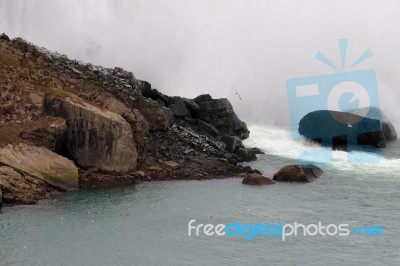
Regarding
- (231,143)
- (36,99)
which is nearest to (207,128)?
(231,143)

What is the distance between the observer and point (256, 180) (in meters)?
62.2

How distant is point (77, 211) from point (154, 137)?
23450mm

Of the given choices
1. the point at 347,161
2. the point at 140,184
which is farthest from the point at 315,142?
the point at 140,184

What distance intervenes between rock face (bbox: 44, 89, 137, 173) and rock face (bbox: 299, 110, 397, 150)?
137 feet

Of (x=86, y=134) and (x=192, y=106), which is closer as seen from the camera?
(x=86, y=134)

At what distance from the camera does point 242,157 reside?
76625mm

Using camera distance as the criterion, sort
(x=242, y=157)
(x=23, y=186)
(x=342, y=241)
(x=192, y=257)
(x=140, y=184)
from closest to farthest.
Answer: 1. (x=192, y=257)
2. (x=342, y=241)
3. (x=23, y=186)
4. (x=140, y=184)
5. (x=242, y=157)

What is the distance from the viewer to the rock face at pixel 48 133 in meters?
58.0

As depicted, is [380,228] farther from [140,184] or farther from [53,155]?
[53,155]

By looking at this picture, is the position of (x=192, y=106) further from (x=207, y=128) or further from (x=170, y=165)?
(x=170, y=165)

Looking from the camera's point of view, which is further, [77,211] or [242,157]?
[242,157]

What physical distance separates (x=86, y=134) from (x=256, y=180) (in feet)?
62.4

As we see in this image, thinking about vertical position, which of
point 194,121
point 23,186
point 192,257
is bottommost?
point 192,257

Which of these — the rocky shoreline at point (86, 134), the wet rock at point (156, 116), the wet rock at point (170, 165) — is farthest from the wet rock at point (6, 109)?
the wet rock at point (170, 165)
